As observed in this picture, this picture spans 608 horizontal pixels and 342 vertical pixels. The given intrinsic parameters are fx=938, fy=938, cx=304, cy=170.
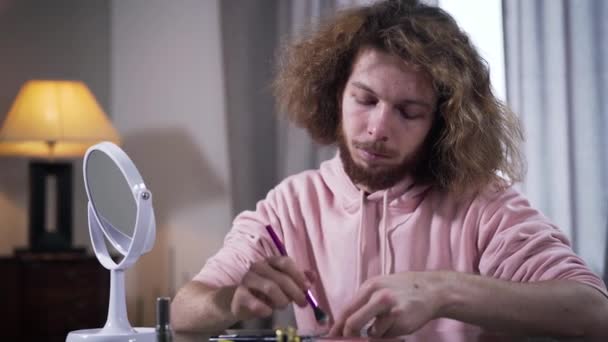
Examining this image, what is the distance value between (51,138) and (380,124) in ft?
6.79

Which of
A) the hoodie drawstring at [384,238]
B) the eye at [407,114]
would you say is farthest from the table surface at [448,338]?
the eye at [407,114]

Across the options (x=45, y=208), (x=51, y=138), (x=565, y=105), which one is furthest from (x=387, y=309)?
(x=45, y=208)

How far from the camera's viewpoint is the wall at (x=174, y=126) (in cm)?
383

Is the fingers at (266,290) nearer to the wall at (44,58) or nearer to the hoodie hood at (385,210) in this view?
the hoodie hood at (385,210)

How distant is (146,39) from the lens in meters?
4.00

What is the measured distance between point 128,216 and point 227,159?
8.48 feet

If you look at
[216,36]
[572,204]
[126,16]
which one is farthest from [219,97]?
[572,204]

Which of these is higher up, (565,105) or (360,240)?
(565,105)

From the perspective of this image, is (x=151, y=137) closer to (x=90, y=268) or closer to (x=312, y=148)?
(x=90, y=268)

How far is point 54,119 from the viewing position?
135 inches

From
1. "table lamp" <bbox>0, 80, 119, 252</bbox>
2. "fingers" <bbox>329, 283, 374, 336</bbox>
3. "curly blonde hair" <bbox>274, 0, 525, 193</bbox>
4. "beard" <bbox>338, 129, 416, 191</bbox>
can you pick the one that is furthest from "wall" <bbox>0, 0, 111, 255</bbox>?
"fingers" <bbox>329, 283, 374, 336</bbox>

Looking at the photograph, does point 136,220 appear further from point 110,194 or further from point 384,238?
point 384,238

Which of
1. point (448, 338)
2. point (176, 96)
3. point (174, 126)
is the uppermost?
point (176, 96)

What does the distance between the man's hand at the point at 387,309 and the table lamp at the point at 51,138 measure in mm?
2358
